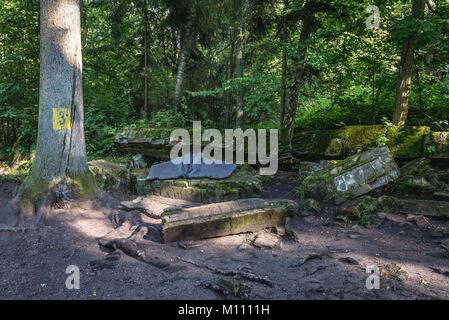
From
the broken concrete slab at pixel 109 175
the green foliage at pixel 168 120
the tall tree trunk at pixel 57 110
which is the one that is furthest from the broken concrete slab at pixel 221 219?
the green foliage at pixel 168 120

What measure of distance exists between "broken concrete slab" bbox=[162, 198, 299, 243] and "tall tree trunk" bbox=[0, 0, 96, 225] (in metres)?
2.03

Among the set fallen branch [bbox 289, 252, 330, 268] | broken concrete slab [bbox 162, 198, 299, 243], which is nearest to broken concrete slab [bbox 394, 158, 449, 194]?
broken concrete slab [bbox 162, 198, 299, 243]

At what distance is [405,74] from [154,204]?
21.9 feet

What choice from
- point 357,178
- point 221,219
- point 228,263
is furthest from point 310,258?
point 357,178

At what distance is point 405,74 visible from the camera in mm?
6395

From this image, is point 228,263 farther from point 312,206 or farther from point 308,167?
point 308,167

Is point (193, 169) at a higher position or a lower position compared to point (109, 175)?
higher

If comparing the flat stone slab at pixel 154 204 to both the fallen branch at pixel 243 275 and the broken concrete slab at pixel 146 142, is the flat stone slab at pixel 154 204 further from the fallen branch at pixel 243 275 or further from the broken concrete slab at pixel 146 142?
the broken concrete slab at pixel 146 142

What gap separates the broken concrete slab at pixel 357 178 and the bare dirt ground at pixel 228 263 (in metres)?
0.77

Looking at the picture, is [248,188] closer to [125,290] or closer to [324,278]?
[324,278]

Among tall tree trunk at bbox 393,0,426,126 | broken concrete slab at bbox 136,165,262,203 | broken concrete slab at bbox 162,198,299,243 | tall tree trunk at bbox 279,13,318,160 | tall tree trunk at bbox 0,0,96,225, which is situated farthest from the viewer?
tall tree trunk at bbox 279,13,318,160

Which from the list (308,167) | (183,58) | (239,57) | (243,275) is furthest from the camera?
(183,58)

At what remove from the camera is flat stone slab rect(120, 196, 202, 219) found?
5406 millimetres

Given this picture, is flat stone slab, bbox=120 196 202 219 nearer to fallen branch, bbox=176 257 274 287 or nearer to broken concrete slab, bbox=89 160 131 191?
broken concrete slab, bbox=89 160 131 191
